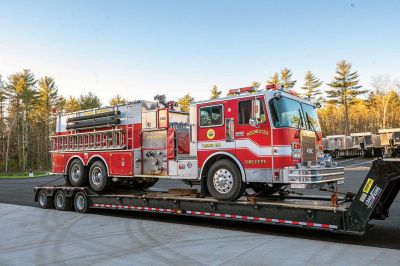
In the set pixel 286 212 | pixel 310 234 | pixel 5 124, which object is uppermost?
pixel 5 124

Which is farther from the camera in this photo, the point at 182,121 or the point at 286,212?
the point at 182,121

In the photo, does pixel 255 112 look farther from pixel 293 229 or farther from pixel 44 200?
pixel 44 200

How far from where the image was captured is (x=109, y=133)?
12.1 m

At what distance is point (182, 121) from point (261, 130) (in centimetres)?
367

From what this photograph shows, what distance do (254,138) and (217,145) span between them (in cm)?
108

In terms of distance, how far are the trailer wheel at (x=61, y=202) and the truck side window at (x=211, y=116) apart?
256 inches

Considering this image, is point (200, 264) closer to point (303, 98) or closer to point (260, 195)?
point (260, 195)

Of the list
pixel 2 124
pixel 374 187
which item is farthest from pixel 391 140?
pixel 2 124

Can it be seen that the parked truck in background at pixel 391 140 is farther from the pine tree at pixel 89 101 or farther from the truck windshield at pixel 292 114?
the pine tree at pixel 89 101

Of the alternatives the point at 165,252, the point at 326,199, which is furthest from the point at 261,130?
the point at 165,252

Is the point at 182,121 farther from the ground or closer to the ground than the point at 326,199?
farther from the ground

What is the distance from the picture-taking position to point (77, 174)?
13.2 meters

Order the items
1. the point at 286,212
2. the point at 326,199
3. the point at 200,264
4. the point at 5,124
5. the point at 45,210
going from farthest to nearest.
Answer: the point at 5,124 < the point at 45,210 < the point at 326,199 < the point at 286,212 < the point at 200,264

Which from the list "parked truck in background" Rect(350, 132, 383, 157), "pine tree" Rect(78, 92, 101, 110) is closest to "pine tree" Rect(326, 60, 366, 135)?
"parked truck in background" Rect(350, 132, 383, 157)
